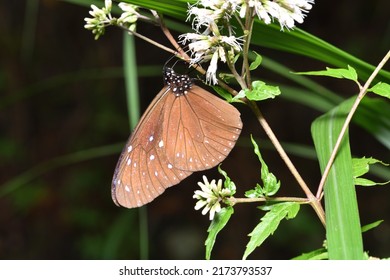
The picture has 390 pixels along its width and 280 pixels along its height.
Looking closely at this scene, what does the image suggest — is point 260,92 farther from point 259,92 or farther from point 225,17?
point 225,17

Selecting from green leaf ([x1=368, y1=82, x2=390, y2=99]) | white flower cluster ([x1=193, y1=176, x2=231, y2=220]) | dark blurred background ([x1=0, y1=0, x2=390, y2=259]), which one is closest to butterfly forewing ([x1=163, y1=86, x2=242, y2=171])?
white flower cluster ([x1=193, y1=176, x2=231, y2=220])

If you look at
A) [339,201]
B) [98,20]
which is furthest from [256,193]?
[98,20]

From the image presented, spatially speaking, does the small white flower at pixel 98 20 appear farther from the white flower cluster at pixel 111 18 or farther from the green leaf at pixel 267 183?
the green leaf at pixel 267 183

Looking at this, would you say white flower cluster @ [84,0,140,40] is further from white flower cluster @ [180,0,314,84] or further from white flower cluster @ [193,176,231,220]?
white flower cluster @ [193,176,231,220]

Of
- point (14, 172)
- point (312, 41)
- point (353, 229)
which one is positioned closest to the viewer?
point (353, 229)

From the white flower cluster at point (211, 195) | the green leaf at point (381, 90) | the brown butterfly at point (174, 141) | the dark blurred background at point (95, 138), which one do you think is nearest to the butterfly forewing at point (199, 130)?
the brown butterfly at point (174, 141)

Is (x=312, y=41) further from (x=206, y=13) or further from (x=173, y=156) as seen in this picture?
(x=173, y=156)

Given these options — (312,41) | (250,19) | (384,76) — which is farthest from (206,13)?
(384,76)
